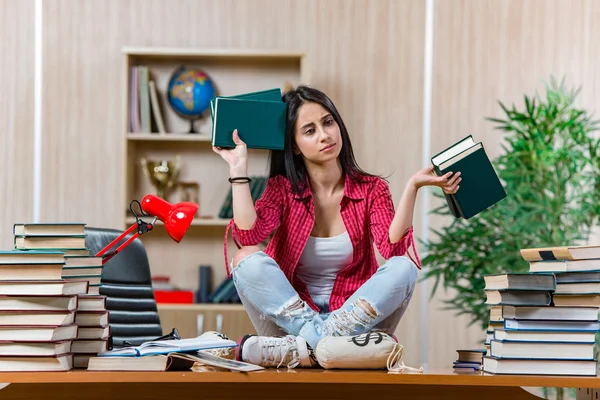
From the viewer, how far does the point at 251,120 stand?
2199 millimetres

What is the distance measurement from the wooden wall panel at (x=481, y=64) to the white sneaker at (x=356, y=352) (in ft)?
9.34

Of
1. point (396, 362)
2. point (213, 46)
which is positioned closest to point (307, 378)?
point (396, 362)

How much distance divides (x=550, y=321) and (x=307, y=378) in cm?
57

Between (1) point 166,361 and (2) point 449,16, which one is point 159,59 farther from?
(1) point 166,361

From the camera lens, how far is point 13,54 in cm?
462

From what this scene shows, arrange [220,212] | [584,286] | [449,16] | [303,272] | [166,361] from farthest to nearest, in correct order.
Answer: [449,16], [220,212], [303,272], [584,286], [166,361]

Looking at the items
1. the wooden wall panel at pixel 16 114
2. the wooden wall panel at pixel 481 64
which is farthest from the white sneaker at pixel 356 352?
the wooden wall panel at pixel 16 114

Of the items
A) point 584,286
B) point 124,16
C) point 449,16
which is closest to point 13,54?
point 124,16

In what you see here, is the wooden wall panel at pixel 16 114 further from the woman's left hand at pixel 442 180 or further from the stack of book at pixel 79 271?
the woman's left hand at pixel 442 180

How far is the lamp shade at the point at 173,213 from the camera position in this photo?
2.03 metres

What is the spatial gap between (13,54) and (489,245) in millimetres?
2829

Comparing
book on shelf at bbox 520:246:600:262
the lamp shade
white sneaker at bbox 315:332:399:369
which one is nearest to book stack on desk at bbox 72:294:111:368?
the lamp shade

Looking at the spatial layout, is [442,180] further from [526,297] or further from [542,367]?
[542,367]

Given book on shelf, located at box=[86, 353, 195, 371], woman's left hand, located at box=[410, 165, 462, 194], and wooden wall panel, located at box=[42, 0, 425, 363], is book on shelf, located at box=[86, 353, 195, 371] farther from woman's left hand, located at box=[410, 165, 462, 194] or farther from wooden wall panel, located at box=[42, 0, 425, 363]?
wooden wall panel, located at box=[42, 0, 425, 363]
